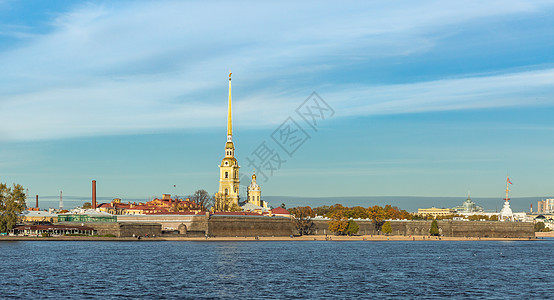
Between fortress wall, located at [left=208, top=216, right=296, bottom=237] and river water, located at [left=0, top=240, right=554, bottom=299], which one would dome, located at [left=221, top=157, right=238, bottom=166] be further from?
river water, located at [left=0, top=240, right=554, bottom=299]

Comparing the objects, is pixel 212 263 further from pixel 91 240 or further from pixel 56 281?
pixel 91 240

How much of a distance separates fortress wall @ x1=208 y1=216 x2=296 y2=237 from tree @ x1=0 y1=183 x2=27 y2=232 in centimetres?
3306

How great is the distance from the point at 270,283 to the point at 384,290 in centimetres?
869

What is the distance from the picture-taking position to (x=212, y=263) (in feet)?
239

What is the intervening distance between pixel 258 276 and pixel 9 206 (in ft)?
219

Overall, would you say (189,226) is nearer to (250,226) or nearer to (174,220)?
(174,220)

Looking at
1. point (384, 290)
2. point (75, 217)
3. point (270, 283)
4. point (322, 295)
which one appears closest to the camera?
point (322, 295)

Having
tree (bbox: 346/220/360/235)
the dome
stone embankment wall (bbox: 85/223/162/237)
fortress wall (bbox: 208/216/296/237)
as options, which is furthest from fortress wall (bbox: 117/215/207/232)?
the dome

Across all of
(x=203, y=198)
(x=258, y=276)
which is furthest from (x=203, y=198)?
(x=258, y=276)

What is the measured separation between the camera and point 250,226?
139625 mm

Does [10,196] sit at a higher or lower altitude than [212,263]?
higher

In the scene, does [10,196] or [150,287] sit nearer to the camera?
[150,287]

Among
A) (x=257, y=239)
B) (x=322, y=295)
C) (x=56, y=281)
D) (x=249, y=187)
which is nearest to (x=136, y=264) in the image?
(x=56, y=281)

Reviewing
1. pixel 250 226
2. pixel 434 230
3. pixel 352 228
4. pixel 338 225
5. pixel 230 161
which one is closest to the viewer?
pixel 250 226
